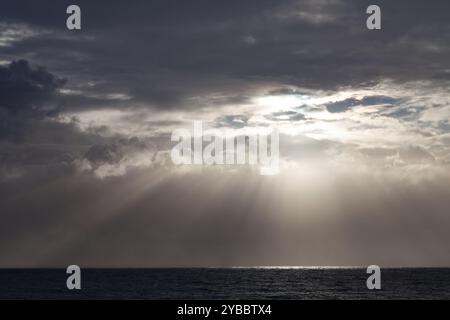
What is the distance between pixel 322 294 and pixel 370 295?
8510 millimetres

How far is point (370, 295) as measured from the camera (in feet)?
266
